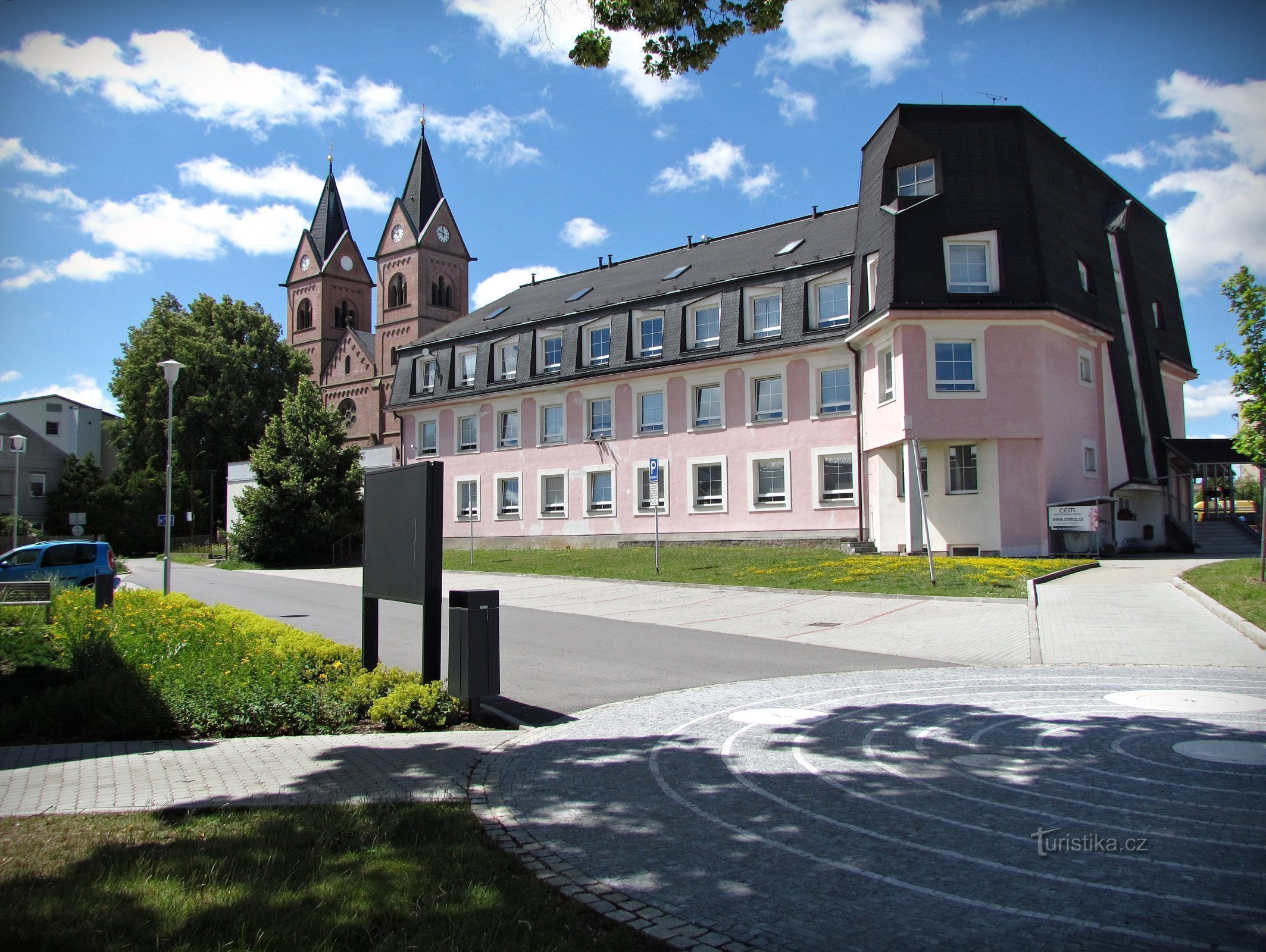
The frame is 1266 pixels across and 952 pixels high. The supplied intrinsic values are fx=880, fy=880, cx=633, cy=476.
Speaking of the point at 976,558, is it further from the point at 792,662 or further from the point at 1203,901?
the point at 1203,901

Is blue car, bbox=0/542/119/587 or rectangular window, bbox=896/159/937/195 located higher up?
rectangular window, bbox=896/159/937/195

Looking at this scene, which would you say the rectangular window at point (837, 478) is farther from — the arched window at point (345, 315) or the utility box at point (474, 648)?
the arched window at point (345, 315)

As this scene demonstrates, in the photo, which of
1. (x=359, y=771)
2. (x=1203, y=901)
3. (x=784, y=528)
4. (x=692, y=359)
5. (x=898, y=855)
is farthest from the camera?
(x=692, y=359)

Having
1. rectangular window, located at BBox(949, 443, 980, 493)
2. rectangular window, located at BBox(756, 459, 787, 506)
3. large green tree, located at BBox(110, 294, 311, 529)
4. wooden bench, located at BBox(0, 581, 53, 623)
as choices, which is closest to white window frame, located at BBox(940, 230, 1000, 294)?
rectangular window, located at BBox(949, 443, 980, 493)

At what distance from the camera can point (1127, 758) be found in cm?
652

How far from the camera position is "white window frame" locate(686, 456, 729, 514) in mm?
34750

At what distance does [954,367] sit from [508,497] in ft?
73.3

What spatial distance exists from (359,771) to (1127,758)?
562 centimetres

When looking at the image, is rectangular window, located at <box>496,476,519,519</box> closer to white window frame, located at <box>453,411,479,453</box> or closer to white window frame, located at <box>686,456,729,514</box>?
white window frame, located at <box>453,411,479,453</box>

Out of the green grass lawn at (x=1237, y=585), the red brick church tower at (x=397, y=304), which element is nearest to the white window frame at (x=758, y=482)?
the green grass lawn at (x=1237, y=585)

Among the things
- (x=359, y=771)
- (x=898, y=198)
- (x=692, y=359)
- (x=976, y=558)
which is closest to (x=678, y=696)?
(x=359, y=771)

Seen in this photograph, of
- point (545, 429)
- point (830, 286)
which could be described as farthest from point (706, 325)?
point (545, 429)

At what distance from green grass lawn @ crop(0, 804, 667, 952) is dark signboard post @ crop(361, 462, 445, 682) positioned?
330cm

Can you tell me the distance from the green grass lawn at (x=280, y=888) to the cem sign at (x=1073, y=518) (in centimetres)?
2525
